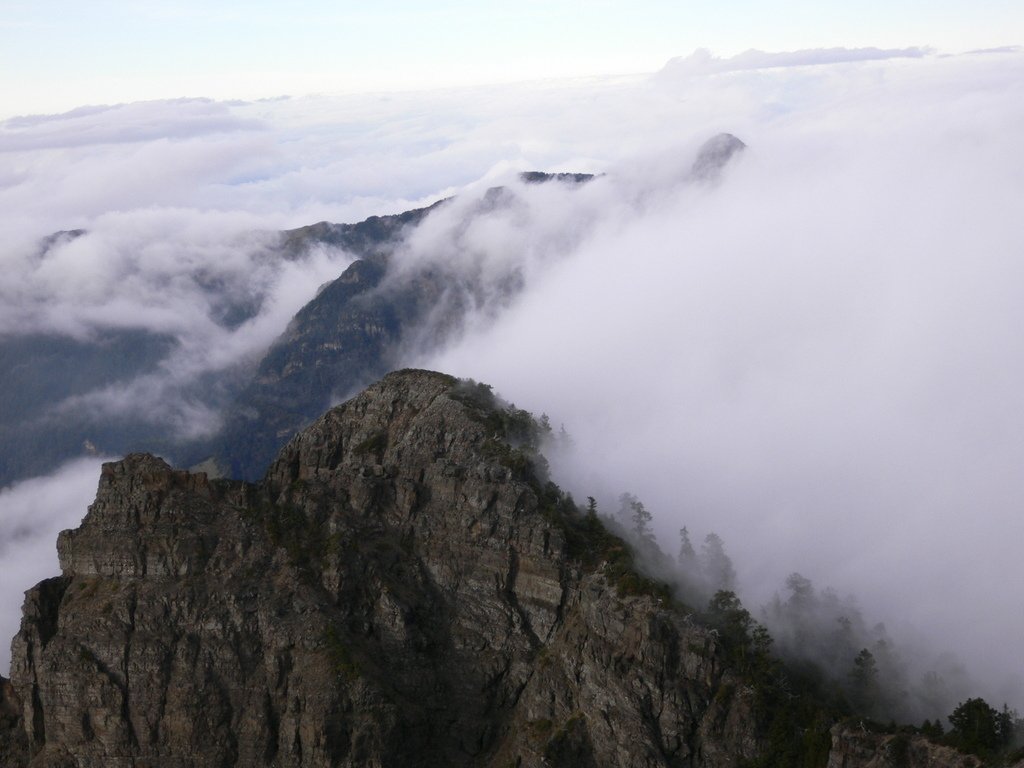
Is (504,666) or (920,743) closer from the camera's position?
(920,743)

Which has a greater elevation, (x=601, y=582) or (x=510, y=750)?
(x=601, y=582)

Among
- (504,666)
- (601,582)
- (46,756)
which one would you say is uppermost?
(601,582)

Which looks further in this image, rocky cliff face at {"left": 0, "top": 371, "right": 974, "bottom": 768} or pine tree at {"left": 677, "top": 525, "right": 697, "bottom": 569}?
pine tree at {"left": 677, "top": 525, "right": 697, "bottom": 569}

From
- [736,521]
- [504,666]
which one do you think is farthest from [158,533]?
[736,521]

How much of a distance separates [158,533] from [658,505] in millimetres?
59141

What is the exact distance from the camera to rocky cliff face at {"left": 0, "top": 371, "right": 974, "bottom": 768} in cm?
10419

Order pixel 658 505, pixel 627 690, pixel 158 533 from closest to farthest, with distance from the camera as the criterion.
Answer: pixel 627 690 → pixel 158 533 → pixel 658 505

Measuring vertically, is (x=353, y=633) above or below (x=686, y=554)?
below

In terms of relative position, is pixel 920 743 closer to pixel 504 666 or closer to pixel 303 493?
pixel 504 666

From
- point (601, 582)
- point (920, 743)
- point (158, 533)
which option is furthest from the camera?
point (158, 533)

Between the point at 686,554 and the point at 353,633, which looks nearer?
the point at 353,633

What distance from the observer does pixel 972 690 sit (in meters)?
105

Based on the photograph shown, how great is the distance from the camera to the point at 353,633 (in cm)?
11362

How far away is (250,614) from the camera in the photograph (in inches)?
4483
